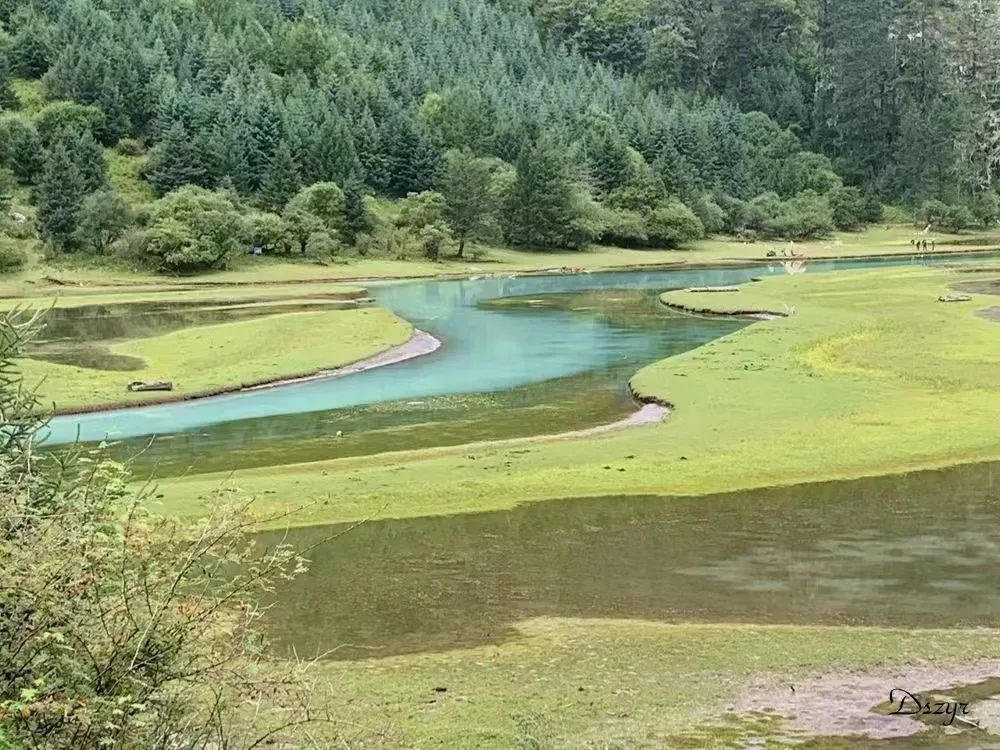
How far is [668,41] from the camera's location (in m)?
184

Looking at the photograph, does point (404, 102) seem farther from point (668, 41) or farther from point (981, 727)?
point (981, 727)

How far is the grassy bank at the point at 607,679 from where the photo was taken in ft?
35.0

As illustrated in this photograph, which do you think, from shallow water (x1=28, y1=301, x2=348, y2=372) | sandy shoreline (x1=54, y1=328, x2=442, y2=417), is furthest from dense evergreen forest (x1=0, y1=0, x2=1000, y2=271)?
sandy shoreline (x1=54, y1=328, x2=442, y2=417)

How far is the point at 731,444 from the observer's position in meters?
25.8

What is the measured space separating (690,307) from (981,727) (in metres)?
49.3

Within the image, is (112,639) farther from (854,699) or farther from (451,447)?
(451,447)

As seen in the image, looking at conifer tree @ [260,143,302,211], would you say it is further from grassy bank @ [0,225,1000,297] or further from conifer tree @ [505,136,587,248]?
conifer tree @ [505,136,587,248]

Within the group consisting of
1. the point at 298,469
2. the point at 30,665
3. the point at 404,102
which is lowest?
the point at 298,469

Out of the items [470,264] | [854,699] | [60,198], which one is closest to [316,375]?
[854,699]

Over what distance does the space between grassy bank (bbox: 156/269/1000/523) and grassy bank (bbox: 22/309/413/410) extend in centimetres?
1274

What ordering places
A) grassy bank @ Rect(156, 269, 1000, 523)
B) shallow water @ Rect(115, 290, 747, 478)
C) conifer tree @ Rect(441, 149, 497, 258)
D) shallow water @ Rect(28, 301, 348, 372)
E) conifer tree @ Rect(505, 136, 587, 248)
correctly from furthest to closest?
conifer tree @ Rect(505, 136, 587, 248)
conifer tree @ Rect(441, 149, 497, 258)
shallow water @ Rect(28, 301, 348, 372)
shallow water @ Rect(115, 290, 747, 478)
grassy bank @ Rect(156, 269, 1000, 523)

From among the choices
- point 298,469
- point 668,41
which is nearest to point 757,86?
point 668,41

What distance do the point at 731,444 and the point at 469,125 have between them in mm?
108760

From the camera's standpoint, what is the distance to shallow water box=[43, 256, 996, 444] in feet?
108
